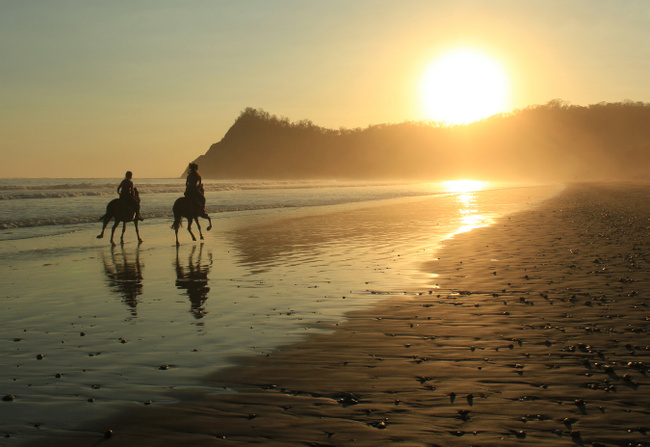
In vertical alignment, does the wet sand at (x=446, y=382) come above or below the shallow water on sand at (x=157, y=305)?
below

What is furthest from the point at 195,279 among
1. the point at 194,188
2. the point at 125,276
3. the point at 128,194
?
the point at 128,194

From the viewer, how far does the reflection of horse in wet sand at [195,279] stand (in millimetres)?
8961

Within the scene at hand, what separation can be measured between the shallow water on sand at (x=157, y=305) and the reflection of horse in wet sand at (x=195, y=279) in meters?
0.02

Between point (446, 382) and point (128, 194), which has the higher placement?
point (128, 194)

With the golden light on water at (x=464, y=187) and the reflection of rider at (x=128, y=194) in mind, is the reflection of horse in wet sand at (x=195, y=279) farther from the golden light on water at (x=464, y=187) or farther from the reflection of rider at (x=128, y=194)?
the golden light on water at (x=464, y=187)

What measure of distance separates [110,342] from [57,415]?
86.5 inches

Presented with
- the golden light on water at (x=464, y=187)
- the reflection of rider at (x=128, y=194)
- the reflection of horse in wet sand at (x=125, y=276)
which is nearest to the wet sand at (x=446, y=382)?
the reflection of horse in wet sand at (x=125, y=276)

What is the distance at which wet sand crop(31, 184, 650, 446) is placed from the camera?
13.7ft

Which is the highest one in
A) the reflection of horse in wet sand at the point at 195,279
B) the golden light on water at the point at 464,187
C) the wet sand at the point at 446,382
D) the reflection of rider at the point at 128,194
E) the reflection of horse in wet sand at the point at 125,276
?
the reflection of rider at the point at 128,194

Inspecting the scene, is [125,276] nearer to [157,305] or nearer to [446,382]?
[157,305]

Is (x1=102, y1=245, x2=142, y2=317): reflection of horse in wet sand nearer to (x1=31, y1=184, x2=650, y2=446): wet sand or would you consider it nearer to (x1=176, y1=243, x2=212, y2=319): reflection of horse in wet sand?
(x1=176, y1=243, x2=212, y2=319): reflection of horse in wet sand

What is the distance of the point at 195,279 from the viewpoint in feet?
37.4

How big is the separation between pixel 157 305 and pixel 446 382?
17.3 feet

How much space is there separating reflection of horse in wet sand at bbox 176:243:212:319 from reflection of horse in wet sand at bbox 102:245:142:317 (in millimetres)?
820
